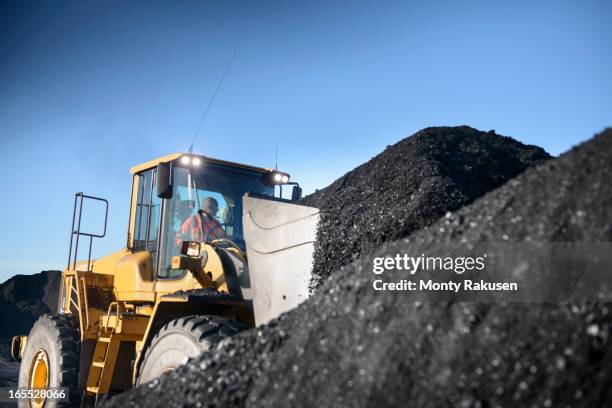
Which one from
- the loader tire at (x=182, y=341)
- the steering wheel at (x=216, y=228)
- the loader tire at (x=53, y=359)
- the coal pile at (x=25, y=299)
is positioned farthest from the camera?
the coal pile at (x=25, y=299)

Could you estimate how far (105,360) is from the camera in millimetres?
5555

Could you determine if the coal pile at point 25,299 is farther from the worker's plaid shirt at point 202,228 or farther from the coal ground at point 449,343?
the coal ground at point 449,343

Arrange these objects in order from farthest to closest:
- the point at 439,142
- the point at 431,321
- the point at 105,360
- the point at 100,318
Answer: the point at 100,318 < the point at 105,360 < the point at 439,142 < the point at 431,321

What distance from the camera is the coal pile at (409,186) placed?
3.99 m

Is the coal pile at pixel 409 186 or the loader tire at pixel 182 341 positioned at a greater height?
the coal pile at pixel 409 186

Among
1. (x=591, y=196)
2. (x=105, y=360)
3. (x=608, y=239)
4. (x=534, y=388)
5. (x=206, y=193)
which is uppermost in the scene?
(x=206, y=193)

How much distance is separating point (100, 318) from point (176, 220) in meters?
1.60

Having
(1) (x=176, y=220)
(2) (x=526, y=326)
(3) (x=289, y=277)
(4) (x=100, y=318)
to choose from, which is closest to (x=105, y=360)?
(4) (x=100, y=318)

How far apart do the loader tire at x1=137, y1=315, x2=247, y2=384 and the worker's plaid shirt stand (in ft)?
3.98

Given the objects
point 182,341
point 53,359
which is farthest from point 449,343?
point 53,359

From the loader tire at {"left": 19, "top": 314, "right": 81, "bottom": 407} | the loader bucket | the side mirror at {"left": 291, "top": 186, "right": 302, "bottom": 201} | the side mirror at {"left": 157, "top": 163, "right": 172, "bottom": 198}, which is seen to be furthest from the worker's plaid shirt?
the loader tire at {"left": 19, "top": 314, "right": 81, "bottom": 407}

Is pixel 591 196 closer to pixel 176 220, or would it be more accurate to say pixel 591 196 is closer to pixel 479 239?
pixel 479 239

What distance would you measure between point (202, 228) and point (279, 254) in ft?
4.70

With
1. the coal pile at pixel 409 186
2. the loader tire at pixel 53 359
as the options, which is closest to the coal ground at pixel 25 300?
the loader tire at pixel 53 359
